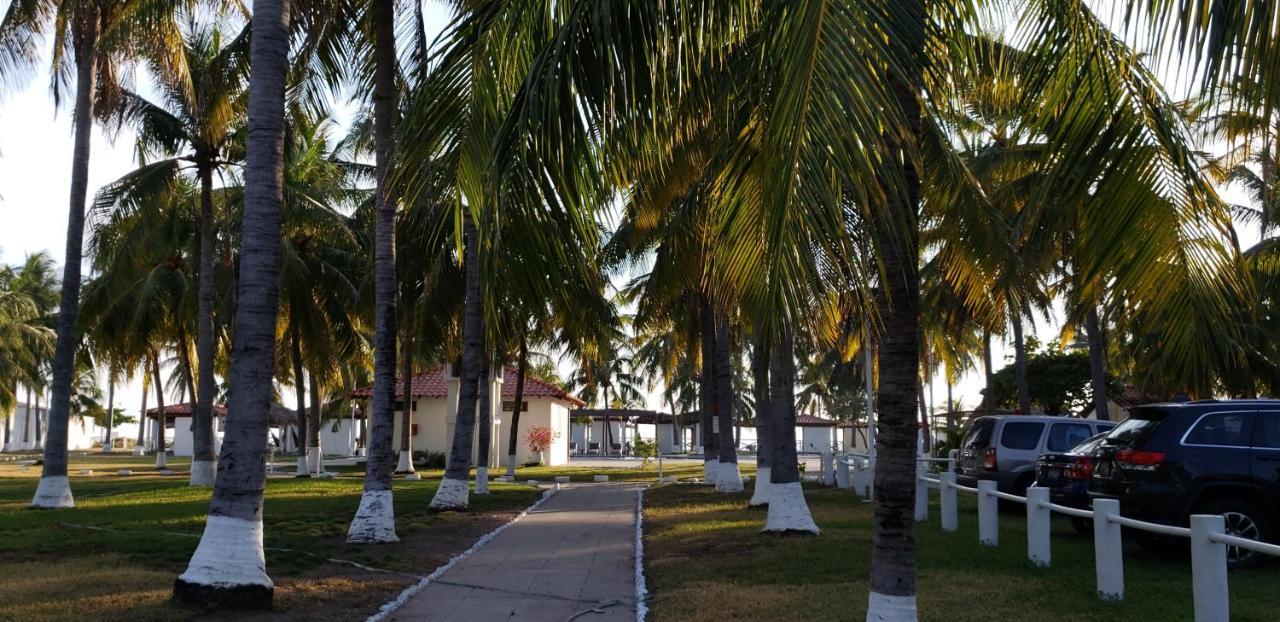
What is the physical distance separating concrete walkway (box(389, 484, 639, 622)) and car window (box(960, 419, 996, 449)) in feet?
19.6

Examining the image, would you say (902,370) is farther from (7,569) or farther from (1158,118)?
(7,569)

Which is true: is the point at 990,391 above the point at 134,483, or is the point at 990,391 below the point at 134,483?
above

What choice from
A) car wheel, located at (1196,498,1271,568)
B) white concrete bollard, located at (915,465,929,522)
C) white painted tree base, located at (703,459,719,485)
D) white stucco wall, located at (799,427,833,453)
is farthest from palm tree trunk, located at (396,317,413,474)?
white stucco wall, located at (799,427,833,453)

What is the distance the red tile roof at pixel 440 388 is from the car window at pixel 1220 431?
3247 centimetres

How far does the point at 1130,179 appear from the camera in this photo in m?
5.18

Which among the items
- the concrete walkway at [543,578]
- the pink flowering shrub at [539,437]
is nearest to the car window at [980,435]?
the concrete walkway at [543,578]

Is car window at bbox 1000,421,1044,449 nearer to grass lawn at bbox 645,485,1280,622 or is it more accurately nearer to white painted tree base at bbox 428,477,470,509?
grass lawn at bbox 645,485,1280,622

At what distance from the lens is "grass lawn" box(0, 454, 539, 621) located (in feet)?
30.0

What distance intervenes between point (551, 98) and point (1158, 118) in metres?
3.07

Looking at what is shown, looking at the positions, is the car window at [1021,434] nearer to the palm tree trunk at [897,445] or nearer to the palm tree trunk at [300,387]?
the palm tree trunk at [897,445]

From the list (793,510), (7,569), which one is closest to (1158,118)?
(793,510)

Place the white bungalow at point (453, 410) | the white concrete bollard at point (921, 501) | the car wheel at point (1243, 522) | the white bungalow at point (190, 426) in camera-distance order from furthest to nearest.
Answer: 1. the white bungalow at point (190, 426)
2. the white bungalow at point (453, 410)
3. the white concrete bollard at point (921, 501)
4. the car wheel at point (1243, 522)

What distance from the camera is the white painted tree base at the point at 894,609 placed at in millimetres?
6176

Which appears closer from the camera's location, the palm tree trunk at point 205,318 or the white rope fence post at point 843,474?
the palm tree trunk at point 205,318
